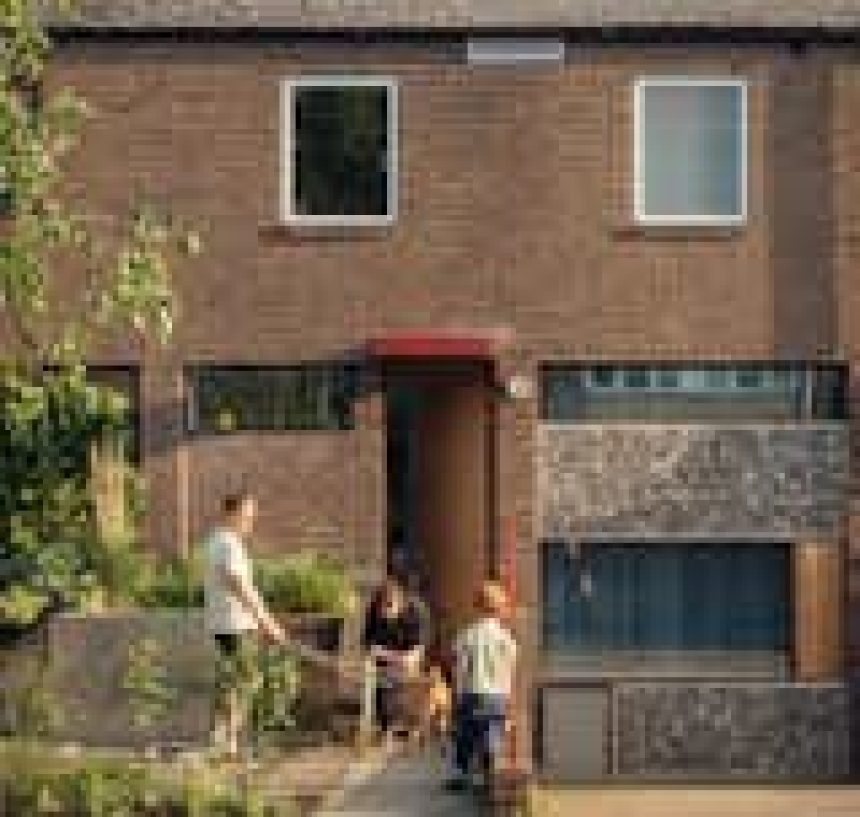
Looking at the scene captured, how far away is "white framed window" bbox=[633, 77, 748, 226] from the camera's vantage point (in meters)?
29.5

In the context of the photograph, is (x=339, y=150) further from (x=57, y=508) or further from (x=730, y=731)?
(x=730, y=731)

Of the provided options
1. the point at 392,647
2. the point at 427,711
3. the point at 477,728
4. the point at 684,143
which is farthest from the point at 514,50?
the point at 477,728

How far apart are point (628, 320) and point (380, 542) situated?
3251mm

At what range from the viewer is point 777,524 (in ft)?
99.1

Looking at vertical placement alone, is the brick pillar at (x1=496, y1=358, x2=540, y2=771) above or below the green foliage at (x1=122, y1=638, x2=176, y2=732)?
above

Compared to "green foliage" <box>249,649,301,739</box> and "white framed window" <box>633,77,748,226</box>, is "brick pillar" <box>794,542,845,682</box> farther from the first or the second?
"green foliage" <box>249,649,301,739</box>

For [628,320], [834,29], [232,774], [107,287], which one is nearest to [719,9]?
[834,29]

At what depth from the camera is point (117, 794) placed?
1861 cm

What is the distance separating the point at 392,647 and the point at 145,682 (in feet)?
12.6

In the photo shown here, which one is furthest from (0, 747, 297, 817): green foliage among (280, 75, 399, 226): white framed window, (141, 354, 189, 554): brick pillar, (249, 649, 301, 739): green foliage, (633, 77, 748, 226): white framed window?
(633, 77, 748, 226): white framed window

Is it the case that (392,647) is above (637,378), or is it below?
below

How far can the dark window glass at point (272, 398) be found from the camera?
29.5 m

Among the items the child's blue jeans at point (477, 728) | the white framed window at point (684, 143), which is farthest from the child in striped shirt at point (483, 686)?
the white framed window at point (684, 143)

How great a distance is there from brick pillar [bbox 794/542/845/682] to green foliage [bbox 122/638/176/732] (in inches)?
425
